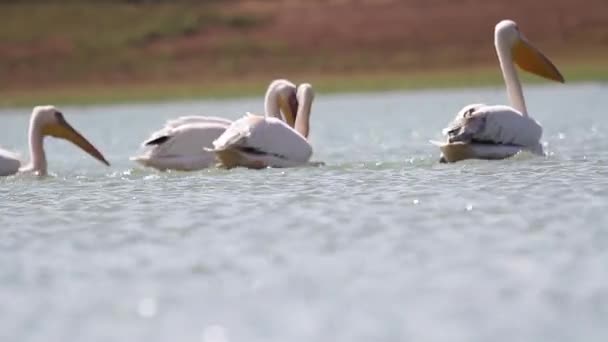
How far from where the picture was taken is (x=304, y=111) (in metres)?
10.1

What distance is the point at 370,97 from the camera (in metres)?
23.9

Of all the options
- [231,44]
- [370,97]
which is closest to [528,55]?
[370,97]

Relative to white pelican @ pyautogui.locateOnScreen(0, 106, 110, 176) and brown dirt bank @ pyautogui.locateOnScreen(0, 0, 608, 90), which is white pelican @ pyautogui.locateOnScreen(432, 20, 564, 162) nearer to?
white pelican @ pyautogui.locateOnScreen(0, 106, 110, 176)

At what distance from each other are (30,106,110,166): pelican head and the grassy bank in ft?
47.7

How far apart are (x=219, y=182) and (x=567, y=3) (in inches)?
1104

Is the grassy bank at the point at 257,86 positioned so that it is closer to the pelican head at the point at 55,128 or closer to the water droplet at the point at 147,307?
the pelican head at the point at 55,128

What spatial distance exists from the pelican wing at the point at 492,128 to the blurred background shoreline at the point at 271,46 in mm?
14932

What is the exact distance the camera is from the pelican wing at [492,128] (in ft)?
27.9

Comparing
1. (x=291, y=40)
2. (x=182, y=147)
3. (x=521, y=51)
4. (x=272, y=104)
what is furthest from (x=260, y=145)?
(x=291, y=40)

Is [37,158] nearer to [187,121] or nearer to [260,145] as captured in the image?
[187,121]

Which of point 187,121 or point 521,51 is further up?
point 521,51

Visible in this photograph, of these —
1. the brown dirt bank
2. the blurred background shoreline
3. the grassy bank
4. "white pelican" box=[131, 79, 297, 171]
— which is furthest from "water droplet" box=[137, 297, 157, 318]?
the brown dirt bank

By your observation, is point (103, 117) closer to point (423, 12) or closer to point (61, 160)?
point (61, 160)

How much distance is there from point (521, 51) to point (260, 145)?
2.41m
